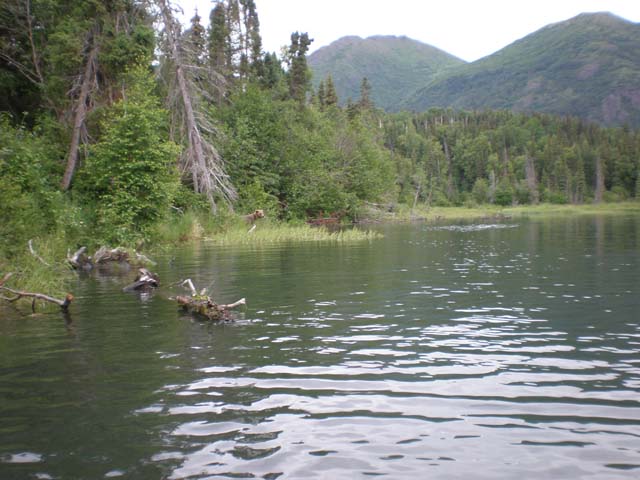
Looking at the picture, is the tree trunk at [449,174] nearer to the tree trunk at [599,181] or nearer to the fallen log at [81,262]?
the tree trunk at [599,181]

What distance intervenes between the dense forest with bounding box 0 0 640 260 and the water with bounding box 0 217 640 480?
24.7 feet

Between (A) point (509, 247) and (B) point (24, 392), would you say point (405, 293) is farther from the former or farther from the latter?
(A) point (509, 247)

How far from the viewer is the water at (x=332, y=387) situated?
602cm

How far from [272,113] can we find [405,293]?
42072mm

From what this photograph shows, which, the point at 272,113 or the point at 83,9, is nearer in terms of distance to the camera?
the point at 83,9

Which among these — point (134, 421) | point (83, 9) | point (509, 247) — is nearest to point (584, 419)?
point (134, 421)

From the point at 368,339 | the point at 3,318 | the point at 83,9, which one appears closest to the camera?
the point at 368,339

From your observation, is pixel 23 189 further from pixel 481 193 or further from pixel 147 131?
pixel 481 193

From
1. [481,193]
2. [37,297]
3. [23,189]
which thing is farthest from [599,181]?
[37,297]

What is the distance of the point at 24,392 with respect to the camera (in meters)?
8.19

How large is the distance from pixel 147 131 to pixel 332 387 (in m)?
24.1

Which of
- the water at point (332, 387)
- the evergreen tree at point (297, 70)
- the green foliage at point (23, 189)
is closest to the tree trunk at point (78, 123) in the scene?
the green foliage at point (23, 189)

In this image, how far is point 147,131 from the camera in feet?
96.8

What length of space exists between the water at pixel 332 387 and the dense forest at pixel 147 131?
7.54m
